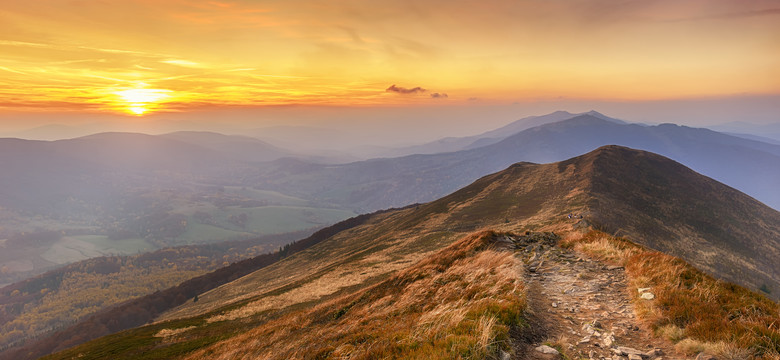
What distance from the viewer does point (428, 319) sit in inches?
506

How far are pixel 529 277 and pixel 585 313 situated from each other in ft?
17.0

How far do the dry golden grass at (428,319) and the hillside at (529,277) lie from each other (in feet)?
0.34

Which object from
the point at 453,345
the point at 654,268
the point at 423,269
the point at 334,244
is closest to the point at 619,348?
the point at 453,345

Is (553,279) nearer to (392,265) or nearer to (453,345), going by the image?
(453,345)

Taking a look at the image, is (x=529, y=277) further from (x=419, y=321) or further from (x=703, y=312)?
(x=419, y=321)

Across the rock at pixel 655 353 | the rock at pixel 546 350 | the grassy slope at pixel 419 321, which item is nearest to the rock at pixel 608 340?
the rock at pixel 655 353

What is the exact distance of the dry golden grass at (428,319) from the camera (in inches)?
383

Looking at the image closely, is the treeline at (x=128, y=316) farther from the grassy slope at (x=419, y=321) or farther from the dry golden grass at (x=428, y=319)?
the dry golden grass at (x=428, y=319)

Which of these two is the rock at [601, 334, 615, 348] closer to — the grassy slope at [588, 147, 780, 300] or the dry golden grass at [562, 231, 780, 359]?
the dry golden grass at [562, 231, 780, 359]

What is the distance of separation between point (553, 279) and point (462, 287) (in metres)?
5.06

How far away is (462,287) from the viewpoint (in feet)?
61.7

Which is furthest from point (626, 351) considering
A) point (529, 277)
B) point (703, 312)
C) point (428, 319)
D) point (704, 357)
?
point (529, 277)

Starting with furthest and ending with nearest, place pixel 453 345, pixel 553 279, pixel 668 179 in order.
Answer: pixel 668 179
pixel 553 279
pixel 453 345

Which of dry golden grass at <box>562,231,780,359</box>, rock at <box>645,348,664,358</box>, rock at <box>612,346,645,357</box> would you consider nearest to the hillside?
dry golden grass at <box>562,231,780,359</box>
